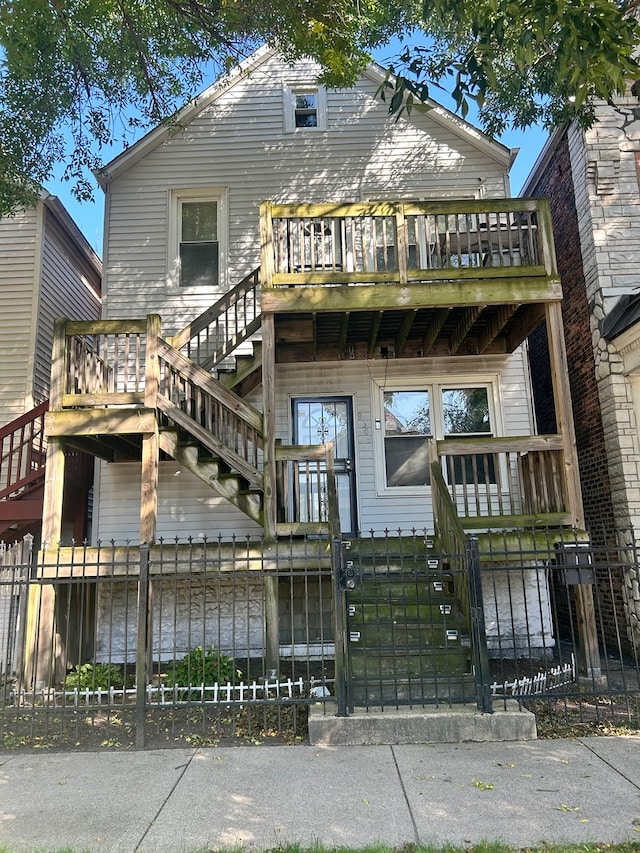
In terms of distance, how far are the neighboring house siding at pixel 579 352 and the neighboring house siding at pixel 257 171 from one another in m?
1.07

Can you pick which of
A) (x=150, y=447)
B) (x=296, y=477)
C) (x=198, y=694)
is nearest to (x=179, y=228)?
(x=150, y=447)

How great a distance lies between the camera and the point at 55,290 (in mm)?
11422

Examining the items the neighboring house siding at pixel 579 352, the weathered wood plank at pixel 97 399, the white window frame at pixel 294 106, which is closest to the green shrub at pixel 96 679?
the weathered wood plank at pixel 97 399

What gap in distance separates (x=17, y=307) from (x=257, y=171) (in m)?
4.81

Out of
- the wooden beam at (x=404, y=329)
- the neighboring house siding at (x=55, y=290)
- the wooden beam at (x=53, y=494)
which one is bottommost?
the wooden beam at (x=53, y=494)

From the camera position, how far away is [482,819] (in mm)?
3811

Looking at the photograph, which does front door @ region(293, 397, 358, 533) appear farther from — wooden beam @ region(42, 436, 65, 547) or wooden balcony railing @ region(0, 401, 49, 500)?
wooden balcony railing @ region(0, 401, 49, 500)

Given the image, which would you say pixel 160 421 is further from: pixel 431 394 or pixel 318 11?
pixel 318 11

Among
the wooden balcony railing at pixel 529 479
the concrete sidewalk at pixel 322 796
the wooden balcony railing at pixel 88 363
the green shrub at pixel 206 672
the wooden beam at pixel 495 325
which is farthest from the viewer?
the wooden beam at pixel 495 325

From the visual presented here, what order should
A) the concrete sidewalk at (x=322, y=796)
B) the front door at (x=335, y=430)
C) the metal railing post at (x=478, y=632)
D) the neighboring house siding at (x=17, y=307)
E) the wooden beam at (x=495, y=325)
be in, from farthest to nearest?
the neighboring house siding at (x=17, y=307) → the front door at (x=335, y=430) → the wooden beam at (x=495, y=325) → the metal railing post at (x=478, y=632) → the concrete sidewalk at (x=322, y=796)

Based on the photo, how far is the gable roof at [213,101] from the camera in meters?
10.4

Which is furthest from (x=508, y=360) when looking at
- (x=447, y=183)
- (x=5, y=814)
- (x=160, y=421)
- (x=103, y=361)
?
(x=5, y=814)

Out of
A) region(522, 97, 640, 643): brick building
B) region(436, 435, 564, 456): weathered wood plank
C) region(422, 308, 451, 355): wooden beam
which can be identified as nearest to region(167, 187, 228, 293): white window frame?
region(422, 308, 451, 355): wooden beam

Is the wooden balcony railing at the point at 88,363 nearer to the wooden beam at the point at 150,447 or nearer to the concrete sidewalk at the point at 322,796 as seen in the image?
the wooden beam at the point at 150,447
